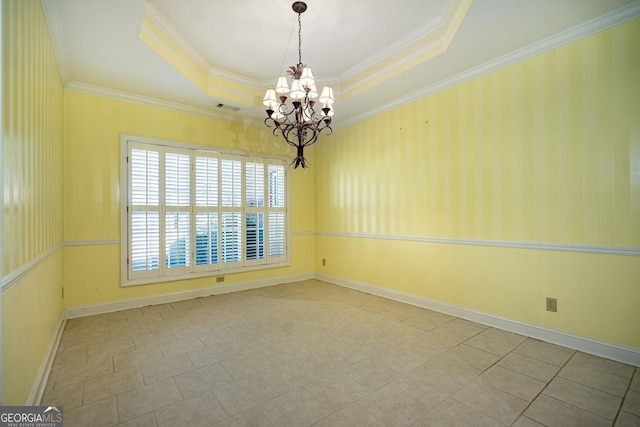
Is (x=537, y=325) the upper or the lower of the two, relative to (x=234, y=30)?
lower

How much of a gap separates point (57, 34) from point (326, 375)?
380 centimetres

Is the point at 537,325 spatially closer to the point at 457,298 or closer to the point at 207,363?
the point at 457,298

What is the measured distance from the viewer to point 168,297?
14.1 ft

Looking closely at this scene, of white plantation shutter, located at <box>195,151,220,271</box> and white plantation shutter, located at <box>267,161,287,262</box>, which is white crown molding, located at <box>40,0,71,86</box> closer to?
white plantation shutter, located at <box>195,151,220,271</box>

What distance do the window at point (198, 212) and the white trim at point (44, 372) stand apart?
115cm

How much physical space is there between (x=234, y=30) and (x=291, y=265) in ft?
12.7

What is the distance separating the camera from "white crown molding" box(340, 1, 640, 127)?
251 centimetres

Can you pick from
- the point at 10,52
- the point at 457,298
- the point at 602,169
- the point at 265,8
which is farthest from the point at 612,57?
the point at 10,52

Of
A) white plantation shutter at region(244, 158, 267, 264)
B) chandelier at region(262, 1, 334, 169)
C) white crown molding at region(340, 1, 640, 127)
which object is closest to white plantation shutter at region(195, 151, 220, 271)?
white plantation shutter at region(244, 158, 267, 264)

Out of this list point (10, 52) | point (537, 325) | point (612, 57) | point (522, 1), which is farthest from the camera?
point (537, 325)

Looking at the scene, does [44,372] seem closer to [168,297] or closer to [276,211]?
[168,297]

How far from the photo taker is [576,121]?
9.08ft

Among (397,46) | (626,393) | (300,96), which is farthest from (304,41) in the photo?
(626,393)

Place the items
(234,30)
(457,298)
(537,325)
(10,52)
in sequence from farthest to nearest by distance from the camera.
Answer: (457,298), (234,30), (537,325), (10,52)
